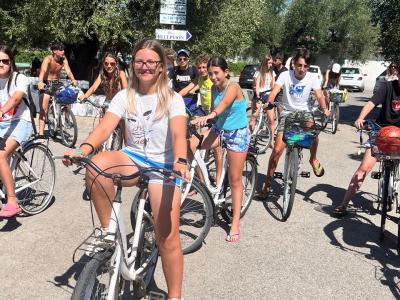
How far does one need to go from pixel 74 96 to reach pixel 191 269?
17.5 feet

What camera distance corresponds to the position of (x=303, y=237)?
190 inches

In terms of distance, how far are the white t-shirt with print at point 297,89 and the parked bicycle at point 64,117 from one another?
166 inches

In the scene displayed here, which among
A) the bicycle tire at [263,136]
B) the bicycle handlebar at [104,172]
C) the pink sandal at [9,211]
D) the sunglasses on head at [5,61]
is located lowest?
the pink sandal at [9,211]

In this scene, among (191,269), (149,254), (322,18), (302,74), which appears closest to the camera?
(149,254)

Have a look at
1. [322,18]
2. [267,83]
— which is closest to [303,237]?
[267,83]

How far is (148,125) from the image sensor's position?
9.82ft

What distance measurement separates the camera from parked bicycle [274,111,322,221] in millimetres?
5070

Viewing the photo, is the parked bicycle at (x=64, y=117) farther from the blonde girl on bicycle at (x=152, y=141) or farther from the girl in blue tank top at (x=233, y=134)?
the blonde girl on bicycle at (x=152, y=141)

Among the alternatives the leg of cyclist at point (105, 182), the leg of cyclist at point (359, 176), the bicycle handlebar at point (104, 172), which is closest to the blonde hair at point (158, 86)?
the leg of cyclist at point (105, 182)

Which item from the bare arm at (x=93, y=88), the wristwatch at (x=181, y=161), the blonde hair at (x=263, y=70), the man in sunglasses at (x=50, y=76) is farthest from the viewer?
the blonde hair at (x=263, y=70)

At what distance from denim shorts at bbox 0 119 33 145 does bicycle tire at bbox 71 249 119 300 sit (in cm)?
258

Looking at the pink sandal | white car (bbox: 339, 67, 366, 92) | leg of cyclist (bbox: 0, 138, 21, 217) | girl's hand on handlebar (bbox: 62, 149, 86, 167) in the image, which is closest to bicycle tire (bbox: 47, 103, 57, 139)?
Result: leg of cyclist (bbox: 0, 138, 21, 217)

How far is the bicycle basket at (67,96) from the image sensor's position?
8.38 meters

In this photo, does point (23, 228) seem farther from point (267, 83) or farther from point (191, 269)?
point (267, 83)
